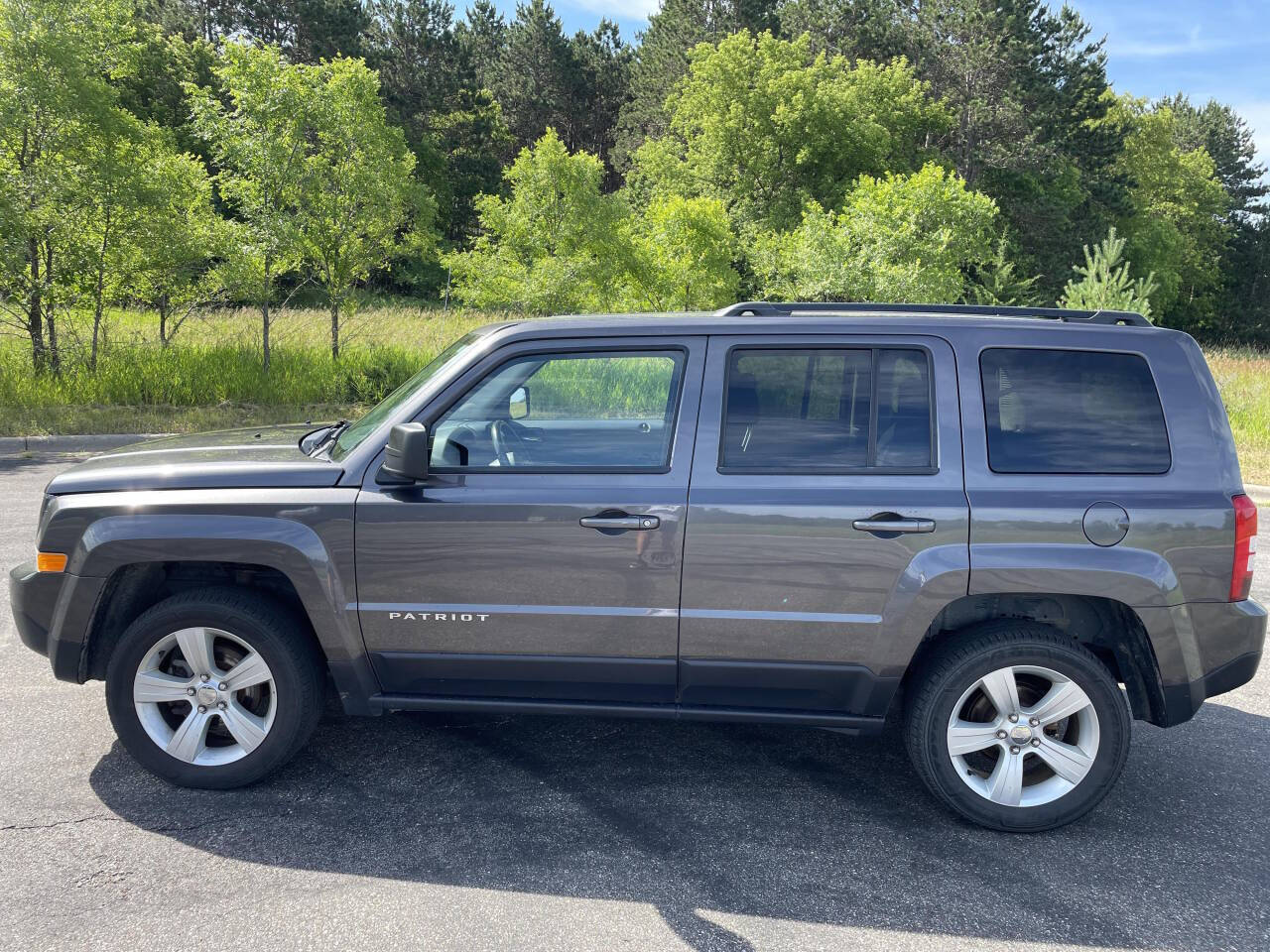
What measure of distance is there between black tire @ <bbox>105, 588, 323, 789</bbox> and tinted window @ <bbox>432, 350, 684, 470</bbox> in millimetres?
894

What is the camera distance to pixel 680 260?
19.5 m

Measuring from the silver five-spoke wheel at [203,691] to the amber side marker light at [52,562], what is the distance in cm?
48

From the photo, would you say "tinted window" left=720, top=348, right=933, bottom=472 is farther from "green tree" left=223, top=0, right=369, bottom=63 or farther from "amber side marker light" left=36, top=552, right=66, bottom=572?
"green tree" left=223, top=0, right=369, bottom=63

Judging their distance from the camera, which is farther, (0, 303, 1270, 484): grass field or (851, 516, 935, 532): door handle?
(0, 303, 1270, 484): grass field

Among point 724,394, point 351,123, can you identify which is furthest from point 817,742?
point 351,123

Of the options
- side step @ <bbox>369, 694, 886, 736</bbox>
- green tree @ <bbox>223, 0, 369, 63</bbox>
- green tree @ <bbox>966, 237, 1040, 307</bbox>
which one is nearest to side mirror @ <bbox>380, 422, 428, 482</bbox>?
side step @ <bbox>369, 694, 886, 736</bbox>

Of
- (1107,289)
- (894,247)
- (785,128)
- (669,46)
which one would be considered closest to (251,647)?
(1107,289)

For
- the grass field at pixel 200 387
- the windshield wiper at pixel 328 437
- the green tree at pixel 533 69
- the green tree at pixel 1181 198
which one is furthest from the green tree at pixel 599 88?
the windshield wiper at pixel 328 437

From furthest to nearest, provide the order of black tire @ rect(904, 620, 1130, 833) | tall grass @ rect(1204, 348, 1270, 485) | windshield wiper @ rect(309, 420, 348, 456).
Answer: tall grass @ rect(1204, 348, 1270, 485) → windshield wiper @ rect(309, 420, 348, 456) → black tire @ rect(904, 620, 1130, 833)

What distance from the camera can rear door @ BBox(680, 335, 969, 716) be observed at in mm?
3377

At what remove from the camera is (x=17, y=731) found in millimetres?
4105

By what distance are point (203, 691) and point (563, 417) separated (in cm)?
174

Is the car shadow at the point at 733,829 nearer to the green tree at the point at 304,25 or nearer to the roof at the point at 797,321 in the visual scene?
the roof at the point at 797,321

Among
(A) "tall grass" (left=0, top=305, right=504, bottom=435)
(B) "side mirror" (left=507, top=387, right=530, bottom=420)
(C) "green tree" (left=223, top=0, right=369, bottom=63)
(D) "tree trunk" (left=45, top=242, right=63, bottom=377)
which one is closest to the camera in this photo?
(B) "side mirror" (left=507, top=387, right=530, bottom=420)
